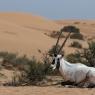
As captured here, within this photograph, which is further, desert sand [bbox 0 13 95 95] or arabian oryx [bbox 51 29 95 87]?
arabian oryx [bbox 51 29 95 87]

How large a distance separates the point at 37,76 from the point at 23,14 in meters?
63.7

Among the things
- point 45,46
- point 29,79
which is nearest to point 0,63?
point 29,79

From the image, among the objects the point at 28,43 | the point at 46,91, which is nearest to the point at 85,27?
the point at 28,43

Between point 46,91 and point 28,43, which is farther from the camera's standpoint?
point 28,43

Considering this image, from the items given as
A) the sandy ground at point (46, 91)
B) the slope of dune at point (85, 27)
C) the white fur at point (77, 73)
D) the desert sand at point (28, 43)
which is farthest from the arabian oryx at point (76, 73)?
the slope of dune at point (85, 27)

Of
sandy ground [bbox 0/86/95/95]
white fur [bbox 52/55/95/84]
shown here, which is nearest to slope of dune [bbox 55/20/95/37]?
white fur [bbox 52/55/95/84]

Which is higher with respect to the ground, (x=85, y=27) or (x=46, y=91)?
(x=46, y=91)

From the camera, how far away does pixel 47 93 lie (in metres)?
11.5

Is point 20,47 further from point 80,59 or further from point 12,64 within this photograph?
point 80,59

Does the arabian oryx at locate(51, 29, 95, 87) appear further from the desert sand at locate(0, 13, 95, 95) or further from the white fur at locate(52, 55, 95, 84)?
the desert sand at locate(0, 13, 95, 95)

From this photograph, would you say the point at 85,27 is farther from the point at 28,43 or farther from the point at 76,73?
the point at 76,73

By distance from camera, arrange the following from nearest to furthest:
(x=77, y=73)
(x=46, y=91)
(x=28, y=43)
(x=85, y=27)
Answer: (x=46, y=91)
(x=77, y=73)
(x=28, y=43)
(x=85, y=27)

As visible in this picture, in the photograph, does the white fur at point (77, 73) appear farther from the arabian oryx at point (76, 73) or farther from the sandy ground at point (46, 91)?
the sandy ground at point (46, 91)

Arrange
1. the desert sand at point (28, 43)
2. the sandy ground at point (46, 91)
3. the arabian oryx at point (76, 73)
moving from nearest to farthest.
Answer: the sandy ground at point (46, 91) < the desert sand at point (28, 43) < the arabian oryx at point (76, 73)
